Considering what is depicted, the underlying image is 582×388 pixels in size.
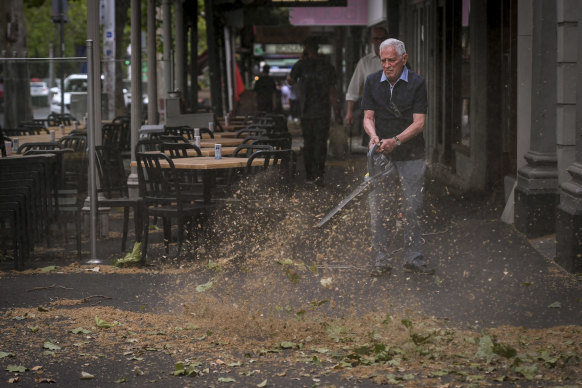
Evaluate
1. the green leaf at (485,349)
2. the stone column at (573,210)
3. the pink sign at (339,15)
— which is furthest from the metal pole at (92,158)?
the pink sign at (339,15)

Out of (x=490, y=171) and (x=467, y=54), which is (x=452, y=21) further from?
(x=490, y=171)

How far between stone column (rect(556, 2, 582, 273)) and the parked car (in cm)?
1062

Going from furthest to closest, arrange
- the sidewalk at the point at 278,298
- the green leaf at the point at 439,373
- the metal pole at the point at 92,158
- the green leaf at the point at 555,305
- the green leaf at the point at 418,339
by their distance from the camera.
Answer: the metal pole at the point at 92,158
the green leaf at the point at 555,305
the green leaf at the point at 418,339
the sidewalk at the point at 278,298
the green leaf at the point at 439,373

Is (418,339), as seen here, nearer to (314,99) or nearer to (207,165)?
(207,165)

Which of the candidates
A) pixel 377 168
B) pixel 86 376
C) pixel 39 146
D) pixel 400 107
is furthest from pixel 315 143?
pixel 86 376

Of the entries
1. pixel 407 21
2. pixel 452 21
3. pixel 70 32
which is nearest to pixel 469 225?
pixel 452 21

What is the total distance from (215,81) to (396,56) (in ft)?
54.9

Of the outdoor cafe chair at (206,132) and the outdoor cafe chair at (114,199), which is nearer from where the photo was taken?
the outdoor cafe chair at (114,199)

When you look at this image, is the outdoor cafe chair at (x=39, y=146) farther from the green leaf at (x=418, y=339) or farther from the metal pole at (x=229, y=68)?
the metal pole at (x=229, y=68)

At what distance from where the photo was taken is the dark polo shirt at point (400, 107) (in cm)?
957

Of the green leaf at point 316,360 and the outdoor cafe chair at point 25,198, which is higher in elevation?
the outdoor cafe chair at point 25,198

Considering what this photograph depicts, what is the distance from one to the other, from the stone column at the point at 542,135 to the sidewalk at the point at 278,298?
360mm

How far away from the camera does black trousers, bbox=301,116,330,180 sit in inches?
676

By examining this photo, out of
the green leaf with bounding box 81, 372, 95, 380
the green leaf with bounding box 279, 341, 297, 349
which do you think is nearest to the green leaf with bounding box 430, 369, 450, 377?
the green leaf with bounding box 279, 341, 297, 349
